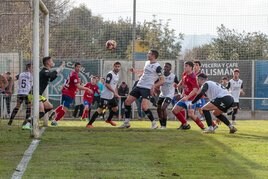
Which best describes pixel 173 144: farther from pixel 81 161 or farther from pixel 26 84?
pixel 26 84

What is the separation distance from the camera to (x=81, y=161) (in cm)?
976

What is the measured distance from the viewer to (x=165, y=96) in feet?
56.1

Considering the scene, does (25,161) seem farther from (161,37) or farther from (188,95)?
(161,37)

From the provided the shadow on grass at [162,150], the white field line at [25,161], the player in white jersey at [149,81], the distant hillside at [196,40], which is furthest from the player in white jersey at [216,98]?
the distant hillside at [196,40]

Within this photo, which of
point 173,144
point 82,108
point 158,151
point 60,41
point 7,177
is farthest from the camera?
point 60,41

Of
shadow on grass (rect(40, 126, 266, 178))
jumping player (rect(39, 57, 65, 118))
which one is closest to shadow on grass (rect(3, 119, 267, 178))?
shadow on grass (rect(40, 126, 266, 178))

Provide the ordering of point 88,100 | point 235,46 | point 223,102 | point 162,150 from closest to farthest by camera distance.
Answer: point 162,150 < point 223,102 < point 88,100 < point 235,46

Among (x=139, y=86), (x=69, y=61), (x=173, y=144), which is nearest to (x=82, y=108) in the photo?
(x=69, y=61)

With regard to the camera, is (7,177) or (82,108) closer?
(7,177)

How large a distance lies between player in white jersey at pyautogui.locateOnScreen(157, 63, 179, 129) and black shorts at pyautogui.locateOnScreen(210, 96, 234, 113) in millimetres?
1952

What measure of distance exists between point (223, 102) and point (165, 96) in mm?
2334

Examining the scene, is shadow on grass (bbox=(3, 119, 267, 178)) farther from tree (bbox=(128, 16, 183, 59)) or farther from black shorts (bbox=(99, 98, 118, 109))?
tree (bbox=(128, 16, 183, 59))

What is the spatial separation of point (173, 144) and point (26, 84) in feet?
23.5

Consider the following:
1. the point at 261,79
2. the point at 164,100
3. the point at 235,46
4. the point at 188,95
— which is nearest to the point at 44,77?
the point at 164,100
